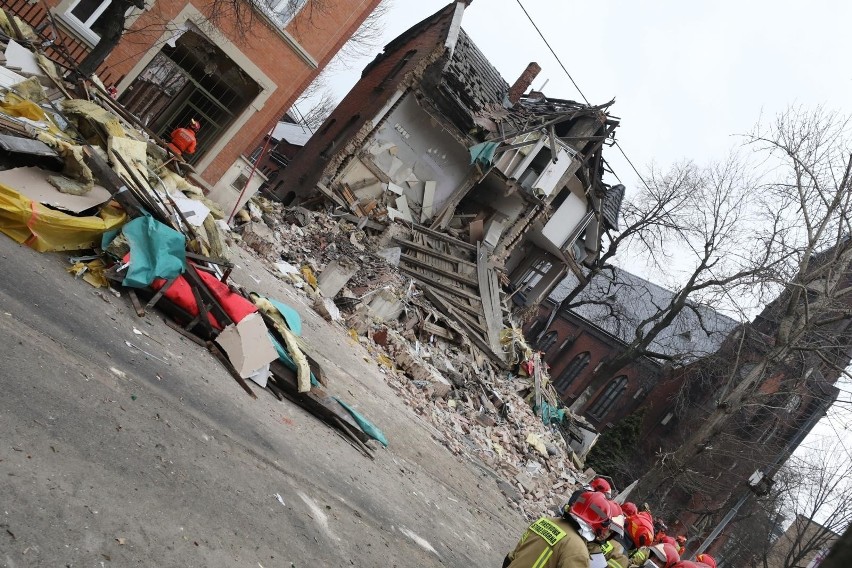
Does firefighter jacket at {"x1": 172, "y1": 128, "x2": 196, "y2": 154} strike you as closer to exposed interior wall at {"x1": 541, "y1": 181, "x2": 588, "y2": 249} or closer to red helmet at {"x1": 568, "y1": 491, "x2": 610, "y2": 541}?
red helmet at {"x1": 568, "y1": 491, "x2": 610, "y2": 541}

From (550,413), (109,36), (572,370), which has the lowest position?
(550,413)

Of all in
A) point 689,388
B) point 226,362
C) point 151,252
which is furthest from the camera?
point 689,388

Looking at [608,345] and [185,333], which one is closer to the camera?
[185,333]

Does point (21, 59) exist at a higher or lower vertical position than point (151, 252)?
higher

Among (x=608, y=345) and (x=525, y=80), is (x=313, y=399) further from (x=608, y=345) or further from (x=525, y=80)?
(x=608, y=345)

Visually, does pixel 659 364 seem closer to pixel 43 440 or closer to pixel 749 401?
pixel 749 401

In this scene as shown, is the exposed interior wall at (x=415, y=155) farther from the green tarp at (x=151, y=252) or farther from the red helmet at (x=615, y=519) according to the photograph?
the red helmet at (x=615, y=519)

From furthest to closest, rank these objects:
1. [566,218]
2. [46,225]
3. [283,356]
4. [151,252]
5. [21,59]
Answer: [566,218]
[21,59]
[283,356]
[151,252]
[46,225]

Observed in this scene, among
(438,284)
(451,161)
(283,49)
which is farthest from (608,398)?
(283,49)

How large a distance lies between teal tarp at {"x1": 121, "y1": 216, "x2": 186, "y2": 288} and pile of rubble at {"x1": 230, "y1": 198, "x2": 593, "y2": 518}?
621cm

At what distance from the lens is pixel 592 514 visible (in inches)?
200

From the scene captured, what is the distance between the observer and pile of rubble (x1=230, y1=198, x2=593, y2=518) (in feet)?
43.9

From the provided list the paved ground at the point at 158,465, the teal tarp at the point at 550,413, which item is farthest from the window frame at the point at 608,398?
the paved ground at the point at 158,465

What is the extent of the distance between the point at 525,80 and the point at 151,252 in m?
22.0
